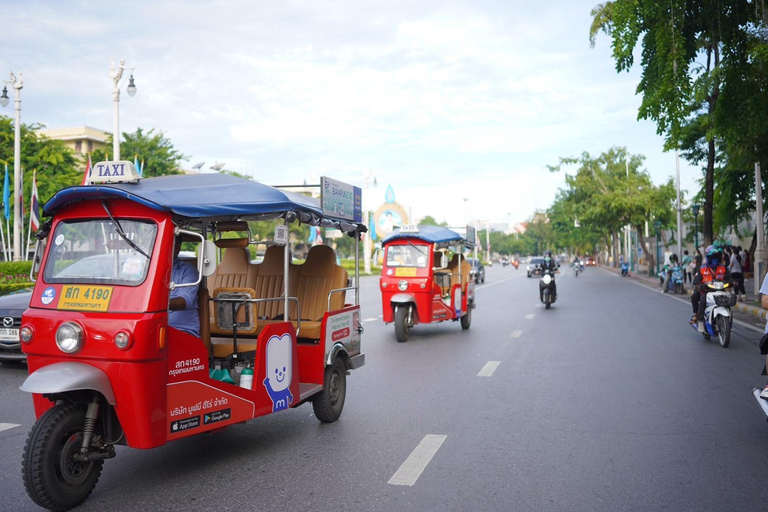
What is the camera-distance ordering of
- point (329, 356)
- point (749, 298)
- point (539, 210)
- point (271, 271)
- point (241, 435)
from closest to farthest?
point (241, 435) → point (329, 356) → point (271, 271) → point (749, 298) → point (539, 210)

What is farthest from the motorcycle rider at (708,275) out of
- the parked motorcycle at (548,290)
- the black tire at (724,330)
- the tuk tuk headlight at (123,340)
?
the tuk tuk headlight at (123,340)

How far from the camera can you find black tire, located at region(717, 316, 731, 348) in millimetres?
11602

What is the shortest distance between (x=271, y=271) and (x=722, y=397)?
17.1ft

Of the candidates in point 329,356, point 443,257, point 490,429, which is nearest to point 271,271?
point 329,356

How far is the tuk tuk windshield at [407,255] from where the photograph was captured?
13922 mm

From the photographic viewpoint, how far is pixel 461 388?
841cm

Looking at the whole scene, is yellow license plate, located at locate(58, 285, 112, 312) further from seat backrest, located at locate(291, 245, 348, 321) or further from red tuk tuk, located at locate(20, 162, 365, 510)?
seat backrest, located at locate(291, 245, 348, 321)

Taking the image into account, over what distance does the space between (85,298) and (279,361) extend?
5.54 feet

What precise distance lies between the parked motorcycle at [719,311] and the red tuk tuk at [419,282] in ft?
15.4

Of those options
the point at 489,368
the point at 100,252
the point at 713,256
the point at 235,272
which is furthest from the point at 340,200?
the point at 713,256

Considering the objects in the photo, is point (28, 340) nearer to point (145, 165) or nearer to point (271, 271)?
point (271, 271)

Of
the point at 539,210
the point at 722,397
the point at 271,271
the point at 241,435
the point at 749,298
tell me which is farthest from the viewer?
the point at 539,210

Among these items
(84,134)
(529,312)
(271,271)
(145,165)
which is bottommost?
(529,312)

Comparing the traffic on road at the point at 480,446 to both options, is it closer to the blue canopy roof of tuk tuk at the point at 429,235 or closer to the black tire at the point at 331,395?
the black tire at the point at 331,395
